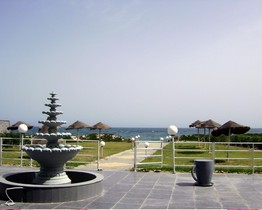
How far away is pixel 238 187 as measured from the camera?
996cm

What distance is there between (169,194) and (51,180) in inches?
109

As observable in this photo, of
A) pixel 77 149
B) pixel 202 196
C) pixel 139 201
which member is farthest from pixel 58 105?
pixel 202 196

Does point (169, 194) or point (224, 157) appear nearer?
point (169, 194)

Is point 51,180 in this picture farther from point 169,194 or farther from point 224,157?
point 224,157

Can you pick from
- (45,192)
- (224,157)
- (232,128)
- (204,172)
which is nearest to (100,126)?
(224,157)

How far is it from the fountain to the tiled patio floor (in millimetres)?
→ 189

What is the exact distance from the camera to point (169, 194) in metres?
8.91

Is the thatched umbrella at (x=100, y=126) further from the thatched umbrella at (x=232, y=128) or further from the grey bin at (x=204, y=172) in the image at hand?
the grey bin at (x=204, y=172)

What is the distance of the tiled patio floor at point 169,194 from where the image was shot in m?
7.65

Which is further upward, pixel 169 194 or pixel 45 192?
pixel 45 192

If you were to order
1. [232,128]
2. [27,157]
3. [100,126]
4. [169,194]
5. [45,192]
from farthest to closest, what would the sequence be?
[100,126] → [232,128] → [27,157] → [169,194] → [45,192]

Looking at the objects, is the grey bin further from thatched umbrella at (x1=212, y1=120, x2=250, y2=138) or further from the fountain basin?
thatched umbrella at (x1=212, y1=120, x2=250, y2=138)

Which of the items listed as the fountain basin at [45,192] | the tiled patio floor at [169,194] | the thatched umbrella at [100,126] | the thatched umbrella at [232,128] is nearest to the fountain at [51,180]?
the fountain basin at [45,192]

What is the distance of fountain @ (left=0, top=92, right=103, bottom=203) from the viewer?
7.80 metres
